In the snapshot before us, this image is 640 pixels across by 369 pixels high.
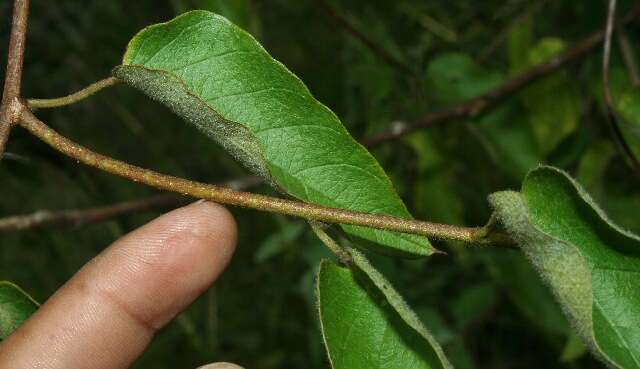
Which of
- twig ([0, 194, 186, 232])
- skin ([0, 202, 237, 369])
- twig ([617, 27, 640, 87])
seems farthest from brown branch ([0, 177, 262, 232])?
twig ([617, 27, 640, 87])

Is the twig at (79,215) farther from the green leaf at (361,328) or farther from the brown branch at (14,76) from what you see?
the green leaf at (361,328)

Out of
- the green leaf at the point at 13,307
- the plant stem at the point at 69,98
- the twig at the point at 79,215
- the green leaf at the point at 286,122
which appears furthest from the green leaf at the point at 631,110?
the green leaf at the point at 13,307

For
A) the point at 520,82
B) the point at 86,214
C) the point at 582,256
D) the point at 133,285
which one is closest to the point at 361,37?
the point at 520,82

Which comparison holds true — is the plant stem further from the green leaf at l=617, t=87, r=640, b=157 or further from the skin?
the green leaf at l=617, t=87, r=640, b=157

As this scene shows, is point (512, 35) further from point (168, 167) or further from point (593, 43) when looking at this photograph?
point (168, 167)

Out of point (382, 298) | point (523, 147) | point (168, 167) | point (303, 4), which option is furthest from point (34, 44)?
point (382, 298)
